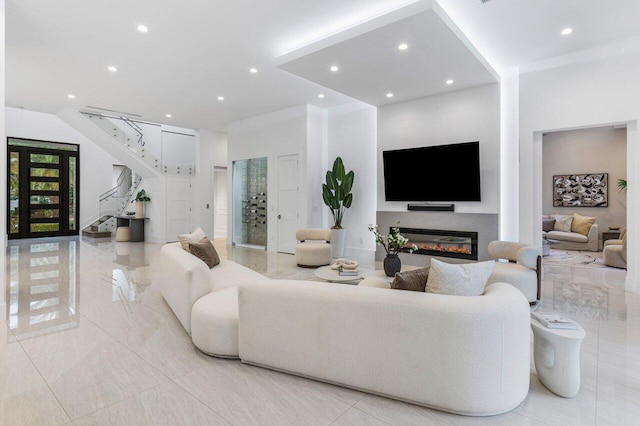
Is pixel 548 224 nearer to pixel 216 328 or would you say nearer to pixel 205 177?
pixel 216 328

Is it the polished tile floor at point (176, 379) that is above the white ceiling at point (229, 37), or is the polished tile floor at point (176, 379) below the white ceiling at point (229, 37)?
below

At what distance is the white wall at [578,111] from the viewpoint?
4.74 meters

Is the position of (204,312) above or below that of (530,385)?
above

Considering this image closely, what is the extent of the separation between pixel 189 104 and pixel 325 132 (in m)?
3.17

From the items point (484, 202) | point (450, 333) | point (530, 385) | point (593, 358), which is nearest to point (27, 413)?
point (450, 333)

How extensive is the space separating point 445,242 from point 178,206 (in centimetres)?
767

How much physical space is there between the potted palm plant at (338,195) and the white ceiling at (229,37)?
1.63 metres

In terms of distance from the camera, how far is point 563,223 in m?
8.62

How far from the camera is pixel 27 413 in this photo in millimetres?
1985

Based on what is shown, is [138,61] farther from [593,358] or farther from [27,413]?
[593,358]

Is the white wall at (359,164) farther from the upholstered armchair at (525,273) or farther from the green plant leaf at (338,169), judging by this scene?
the upholstered armchair at (525,273)

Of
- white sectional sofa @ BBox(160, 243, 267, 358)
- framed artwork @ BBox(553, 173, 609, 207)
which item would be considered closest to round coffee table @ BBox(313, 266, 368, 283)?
white sectional sofa @ BBox(160, 243, 267, 358)

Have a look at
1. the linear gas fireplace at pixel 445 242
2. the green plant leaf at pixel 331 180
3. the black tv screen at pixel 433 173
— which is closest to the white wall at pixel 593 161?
the black tv screen at pixel 433 173

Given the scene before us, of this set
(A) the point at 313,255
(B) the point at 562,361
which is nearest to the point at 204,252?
(A) the point at 313,255
